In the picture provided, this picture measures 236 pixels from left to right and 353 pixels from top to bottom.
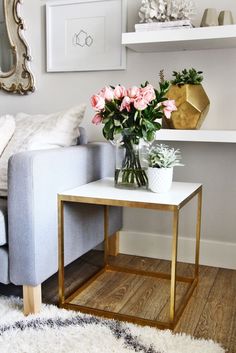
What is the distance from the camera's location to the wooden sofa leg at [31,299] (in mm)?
1624

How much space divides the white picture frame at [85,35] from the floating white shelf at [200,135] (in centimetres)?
52

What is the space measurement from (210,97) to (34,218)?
116cm

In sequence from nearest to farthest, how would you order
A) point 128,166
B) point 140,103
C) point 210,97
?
point 140,103 → point 128,166 → point 210,97

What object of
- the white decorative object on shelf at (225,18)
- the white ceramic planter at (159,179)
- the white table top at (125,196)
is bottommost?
the white table top at (125,196)

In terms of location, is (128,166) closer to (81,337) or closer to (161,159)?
(161,159)

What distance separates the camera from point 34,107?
2551 mm

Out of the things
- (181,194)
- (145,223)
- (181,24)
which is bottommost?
(145,223)

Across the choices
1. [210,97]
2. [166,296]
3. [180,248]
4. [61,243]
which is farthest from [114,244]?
[210,97]

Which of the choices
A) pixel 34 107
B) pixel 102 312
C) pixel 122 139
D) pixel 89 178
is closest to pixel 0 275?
pixel 102 312

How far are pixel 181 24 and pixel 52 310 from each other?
140 cm

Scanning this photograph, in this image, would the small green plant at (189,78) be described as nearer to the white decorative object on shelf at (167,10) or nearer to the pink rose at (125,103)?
the white decorative object on shelf at (167,10)

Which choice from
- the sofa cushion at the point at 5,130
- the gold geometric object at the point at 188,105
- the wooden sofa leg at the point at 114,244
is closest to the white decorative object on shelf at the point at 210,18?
the gold geometric object at the point at 188,105

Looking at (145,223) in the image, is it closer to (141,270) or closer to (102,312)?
(141,270)

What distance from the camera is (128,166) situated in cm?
178
